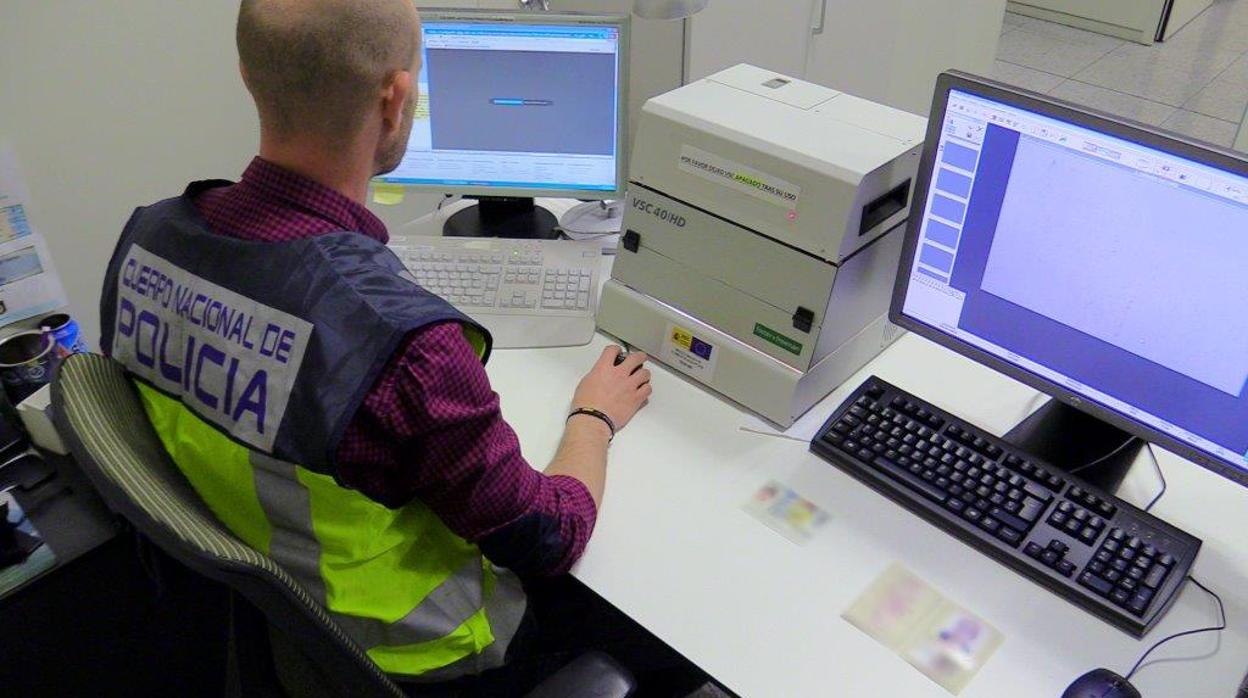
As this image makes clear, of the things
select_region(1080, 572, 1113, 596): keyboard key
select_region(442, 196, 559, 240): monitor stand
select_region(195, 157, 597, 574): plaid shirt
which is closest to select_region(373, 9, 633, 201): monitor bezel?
select_region(442, 196, 559, 240): monitor stand

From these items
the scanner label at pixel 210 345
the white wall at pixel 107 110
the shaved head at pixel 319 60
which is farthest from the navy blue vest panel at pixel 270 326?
the white wall at pixel 107 110

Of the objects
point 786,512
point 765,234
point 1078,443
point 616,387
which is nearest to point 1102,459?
point 1078,443

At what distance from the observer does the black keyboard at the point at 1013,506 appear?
3.46 feet

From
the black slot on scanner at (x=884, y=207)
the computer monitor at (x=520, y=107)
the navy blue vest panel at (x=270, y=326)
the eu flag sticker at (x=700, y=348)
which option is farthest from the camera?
the computer monitor at (x=520, y=107)

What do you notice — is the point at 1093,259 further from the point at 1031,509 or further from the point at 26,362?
the point at 26,362

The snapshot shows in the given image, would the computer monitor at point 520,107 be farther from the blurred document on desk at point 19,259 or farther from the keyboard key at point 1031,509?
the keyboard key at point 1031,509

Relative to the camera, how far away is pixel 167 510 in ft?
2.49

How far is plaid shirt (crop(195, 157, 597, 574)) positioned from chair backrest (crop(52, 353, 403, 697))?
0.15 m

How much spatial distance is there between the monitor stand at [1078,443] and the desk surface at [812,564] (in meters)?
0.03

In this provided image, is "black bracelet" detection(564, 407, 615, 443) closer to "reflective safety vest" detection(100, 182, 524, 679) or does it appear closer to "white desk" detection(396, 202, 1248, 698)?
"white desk" detection(396, 202, 1248, 698)

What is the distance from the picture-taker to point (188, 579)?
5.22ft

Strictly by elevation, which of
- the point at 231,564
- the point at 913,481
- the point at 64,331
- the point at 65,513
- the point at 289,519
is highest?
the point at 231,564

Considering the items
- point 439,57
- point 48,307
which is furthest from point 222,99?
point 439,57

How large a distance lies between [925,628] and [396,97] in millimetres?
834
